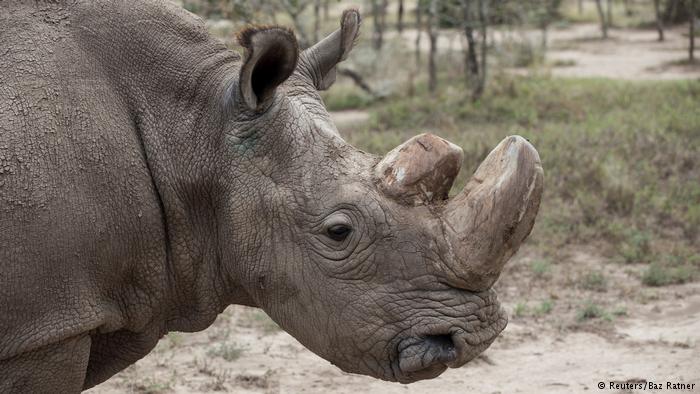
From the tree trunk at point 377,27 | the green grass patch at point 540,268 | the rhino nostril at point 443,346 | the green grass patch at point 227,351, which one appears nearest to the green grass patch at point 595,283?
the green grass patch at point 540,268

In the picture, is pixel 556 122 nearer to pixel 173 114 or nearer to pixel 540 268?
pixel 540 268

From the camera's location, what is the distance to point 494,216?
3891mm

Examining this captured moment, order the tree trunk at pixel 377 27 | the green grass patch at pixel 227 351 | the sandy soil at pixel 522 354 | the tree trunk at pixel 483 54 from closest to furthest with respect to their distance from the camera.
Result: the sandy soil at pixel 522 354
the green grass patch at pixel 227 351
the tree trunk at pixel 483 54
the tree trunk at pixel 377 27

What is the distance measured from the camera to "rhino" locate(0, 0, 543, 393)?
3902 millimetres

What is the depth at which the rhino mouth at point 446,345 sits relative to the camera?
3.97m

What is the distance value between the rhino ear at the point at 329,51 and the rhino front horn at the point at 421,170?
0.82 metres

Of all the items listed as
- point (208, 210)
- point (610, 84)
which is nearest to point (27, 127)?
point (208, 210)

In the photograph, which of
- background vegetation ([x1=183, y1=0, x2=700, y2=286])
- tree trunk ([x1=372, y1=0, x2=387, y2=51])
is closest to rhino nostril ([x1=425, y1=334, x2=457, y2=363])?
background vegetation ([x1=183, y1=0, x2=700, y2=286])

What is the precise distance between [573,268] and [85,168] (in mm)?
5314

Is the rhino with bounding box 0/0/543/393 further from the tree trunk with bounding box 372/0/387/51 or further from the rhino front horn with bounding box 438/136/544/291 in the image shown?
the tree trunk with bounding box 372/0/387/51

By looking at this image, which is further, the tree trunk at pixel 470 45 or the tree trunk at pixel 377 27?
the tree trunk at pixel 377 27

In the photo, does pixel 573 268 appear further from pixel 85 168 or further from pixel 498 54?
pixel 498 54

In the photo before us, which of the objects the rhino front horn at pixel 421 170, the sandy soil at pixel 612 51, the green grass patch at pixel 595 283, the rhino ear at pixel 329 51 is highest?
the rhino ear at pixel 329 51

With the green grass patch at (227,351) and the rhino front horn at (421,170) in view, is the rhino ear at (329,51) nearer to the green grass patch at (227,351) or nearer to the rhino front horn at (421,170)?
the rhino front horn at (421,170)
